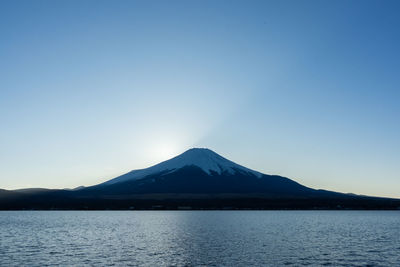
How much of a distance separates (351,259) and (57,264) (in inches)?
1604

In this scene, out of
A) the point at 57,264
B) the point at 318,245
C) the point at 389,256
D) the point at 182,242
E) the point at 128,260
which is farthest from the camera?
the point at 182,242

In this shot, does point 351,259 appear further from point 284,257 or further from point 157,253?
point 157,253

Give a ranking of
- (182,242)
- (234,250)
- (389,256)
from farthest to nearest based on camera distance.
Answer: (182,242) < (234,250) < (389,256)

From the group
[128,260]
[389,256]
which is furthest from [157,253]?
[389,256]

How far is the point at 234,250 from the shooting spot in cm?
6881

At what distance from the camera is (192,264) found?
5556 cm

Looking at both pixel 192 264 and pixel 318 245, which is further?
pixel 318 245

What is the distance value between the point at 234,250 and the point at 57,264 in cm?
2804

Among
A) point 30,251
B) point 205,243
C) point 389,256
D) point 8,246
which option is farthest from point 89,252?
point 389,256

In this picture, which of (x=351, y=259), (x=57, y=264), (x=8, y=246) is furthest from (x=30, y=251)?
(x=351, y=259)

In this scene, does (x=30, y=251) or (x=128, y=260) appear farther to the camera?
(x=30, y=251)

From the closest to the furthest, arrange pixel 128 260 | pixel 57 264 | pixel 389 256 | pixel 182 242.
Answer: pixel 57 264 < pixel 128 260 < pixel 389 256 < pixel 182 242

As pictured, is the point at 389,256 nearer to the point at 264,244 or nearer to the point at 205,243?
the point at 264,244

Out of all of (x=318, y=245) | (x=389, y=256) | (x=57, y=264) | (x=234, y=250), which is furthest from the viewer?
(x=318, y=245)
